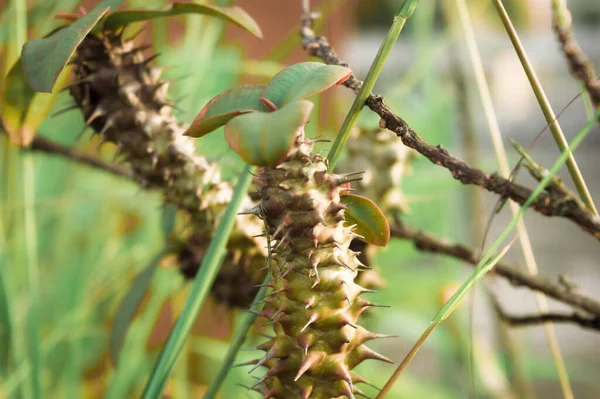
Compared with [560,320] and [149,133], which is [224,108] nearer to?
[149,133]

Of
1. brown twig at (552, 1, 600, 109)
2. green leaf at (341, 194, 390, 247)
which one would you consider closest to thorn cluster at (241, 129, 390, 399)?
green leaf at (341, 194, 390, 247)

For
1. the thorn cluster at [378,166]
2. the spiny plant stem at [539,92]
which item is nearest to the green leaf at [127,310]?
the thorn cluster at [378,166]

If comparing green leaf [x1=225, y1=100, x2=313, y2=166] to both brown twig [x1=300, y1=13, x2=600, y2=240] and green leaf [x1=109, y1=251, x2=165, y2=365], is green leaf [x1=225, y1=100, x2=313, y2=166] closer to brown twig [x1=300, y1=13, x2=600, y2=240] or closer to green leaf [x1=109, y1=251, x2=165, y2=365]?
brown twig [x1=300, y1=13, x2=600, y2=240]

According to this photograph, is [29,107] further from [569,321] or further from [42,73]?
[569,321]

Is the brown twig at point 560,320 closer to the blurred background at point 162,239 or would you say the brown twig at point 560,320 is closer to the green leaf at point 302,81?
the blurred background at point 162,239

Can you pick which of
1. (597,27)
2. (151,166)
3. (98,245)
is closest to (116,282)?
(98,245)
